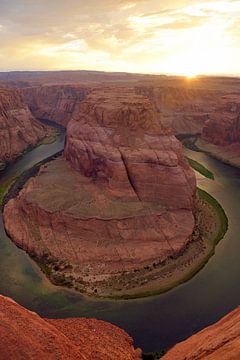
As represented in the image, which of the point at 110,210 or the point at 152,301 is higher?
the point at 110,210

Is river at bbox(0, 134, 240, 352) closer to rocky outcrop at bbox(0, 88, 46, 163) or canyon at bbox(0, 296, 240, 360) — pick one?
canyon at bbox(0, 296, 240, 360)

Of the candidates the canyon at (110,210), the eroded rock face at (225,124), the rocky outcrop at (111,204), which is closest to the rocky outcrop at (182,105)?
the eroded rock face at (225,124)

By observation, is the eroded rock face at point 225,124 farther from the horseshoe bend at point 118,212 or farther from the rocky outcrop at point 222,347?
the rocky outcrop at point 222,347

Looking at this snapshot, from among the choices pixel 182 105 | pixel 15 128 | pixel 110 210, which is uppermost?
pixel 182 105

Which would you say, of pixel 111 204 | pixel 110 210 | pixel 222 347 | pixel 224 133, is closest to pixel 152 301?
pixel 110 210

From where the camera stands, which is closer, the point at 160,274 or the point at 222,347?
the point at 222,347

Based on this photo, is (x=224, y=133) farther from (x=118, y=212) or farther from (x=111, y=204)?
(x=118, y=212)

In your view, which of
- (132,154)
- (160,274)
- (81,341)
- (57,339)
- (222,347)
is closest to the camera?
(222,347)
